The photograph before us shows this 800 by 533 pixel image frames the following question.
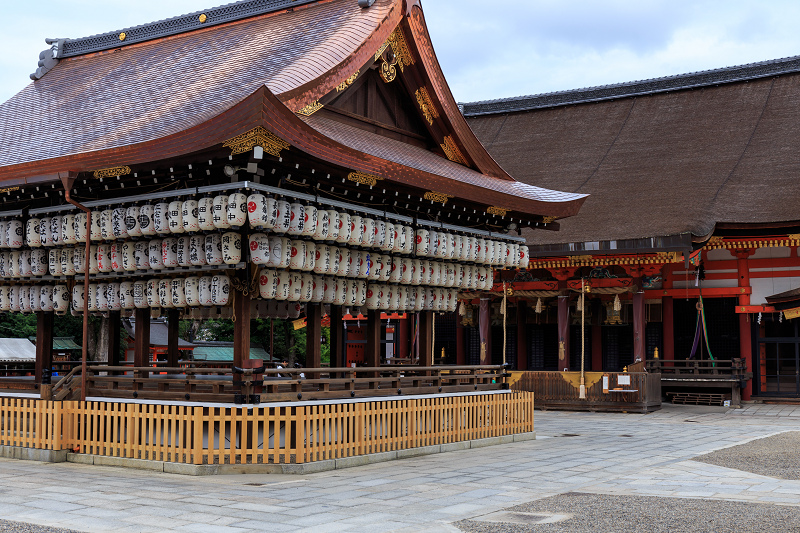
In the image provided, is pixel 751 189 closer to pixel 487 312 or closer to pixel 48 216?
pixel 487 312

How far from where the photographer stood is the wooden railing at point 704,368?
24188mm

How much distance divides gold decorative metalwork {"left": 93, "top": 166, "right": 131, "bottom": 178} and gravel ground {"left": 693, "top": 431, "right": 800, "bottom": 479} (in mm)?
9972

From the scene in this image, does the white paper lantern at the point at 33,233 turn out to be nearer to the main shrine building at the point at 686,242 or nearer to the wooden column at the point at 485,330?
the main shrine building at the point at 686,242

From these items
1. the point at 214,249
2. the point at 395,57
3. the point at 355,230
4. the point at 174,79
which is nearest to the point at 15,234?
the point at 174,79

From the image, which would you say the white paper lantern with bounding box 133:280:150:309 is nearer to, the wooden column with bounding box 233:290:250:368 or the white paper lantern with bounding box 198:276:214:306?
the white paper lantern with bounding box 198:276:214:306

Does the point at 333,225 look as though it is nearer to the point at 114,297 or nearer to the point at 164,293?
the point at 164,293

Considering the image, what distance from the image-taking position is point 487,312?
89.7ft

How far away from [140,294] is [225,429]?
2.94 m

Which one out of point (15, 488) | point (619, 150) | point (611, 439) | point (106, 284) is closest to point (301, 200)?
point (106, 284)

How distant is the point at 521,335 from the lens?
91.2 ft

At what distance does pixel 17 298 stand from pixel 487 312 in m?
16.0

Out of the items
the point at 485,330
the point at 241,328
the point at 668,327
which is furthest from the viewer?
the point at 485,330

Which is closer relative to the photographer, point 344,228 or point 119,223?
point 119,223

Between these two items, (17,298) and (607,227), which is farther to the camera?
(607,227)
